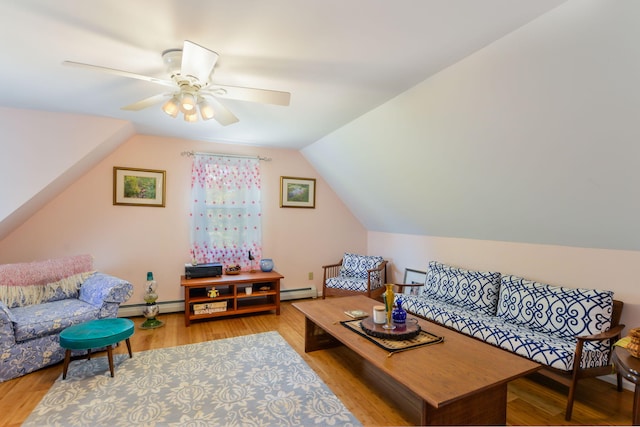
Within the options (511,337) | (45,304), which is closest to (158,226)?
(45,304)

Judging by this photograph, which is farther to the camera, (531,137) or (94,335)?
(94,335)

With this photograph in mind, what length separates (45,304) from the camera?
2951 millimetres

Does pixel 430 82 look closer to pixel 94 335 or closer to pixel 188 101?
pixel 188 101

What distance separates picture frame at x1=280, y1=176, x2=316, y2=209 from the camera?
472 cm

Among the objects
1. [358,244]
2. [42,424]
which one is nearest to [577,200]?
[358,244]

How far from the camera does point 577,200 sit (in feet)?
7.71

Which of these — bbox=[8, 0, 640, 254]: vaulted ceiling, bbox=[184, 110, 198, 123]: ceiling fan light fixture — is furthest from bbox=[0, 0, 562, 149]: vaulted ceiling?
bbox=[184, 110, 198, 123]: ceiling fan light fixture

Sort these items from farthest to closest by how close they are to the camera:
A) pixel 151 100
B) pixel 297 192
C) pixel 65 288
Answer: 1. pixel 297 192
2. pixel 65 288
3. pixel 151 100

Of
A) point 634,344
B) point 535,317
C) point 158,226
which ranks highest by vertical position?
point 158,226

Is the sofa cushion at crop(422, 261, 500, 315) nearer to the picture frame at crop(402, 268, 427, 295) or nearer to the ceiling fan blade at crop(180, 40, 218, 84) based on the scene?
the picture frame at crop(402, 268, 427, 295)

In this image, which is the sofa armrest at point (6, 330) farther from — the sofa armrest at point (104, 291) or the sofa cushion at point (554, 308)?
the sofa cushion at point (554, 308)

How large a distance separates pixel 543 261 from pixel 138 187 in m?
4.54

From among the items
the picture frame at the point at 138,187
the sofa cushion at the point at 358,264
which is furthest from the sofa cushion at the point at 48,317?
the sofa cushion at the point at 358,264

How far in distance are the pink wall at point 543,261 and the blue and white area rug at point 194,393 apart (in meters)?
2.19
